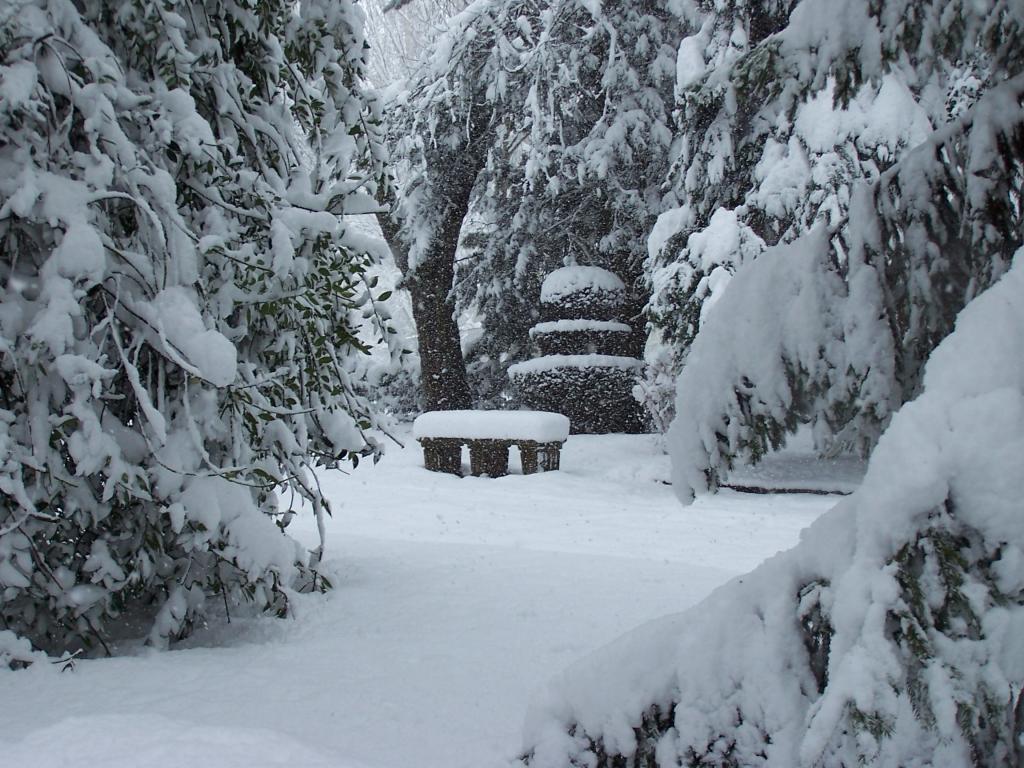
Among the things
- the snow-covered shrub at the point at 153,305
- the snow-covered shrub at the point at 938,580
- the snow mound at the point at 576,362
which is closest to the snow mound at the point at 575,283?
the snow mound at the point at 576,362

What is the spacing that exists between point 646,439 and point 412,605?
8.01 metres

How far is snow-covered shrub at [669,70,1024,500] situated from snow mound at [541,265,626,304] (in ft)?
36.1

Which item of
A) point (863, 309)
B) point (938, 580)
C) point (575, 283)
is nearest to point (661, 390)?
point (575, 283)

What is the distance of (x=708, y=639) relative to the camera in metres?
1.53

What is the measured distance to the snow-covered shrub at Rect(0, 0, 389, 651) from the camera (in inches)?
106

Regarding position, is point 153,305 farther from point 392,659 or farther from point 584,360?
point 584,360

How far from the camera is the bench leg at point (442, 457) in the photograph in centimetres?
1080

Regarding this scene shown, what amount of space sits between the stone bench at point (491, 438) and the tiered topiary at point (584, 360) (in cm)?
227

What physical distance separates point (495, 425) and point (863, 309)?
27.0ft

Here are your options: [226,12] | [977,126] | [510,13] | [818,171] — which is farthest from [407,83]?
[977,126]

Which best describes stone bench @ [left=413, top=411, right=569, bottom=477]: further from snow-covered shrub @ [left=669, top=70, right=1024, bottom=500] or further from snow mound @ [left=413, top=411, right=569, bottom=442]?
snow-covered shrub @ [left=669, top=70, right=1024, bottom=500]

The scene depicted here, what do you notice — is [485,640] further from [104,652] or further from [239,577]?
[104,652]

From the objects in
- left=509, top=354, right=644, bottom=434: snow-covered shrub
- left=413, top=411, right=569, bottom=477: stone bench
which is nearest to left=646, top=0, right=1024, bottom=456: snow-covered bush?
left=509, top=354, right=644, bottom=434: snow-covered shrub

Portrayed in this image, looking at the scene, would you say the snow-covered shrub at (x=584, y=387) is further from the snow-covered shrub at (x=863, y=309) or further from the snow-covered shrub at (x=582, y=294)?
the snow-covered shrub at (x=863, y=309)
